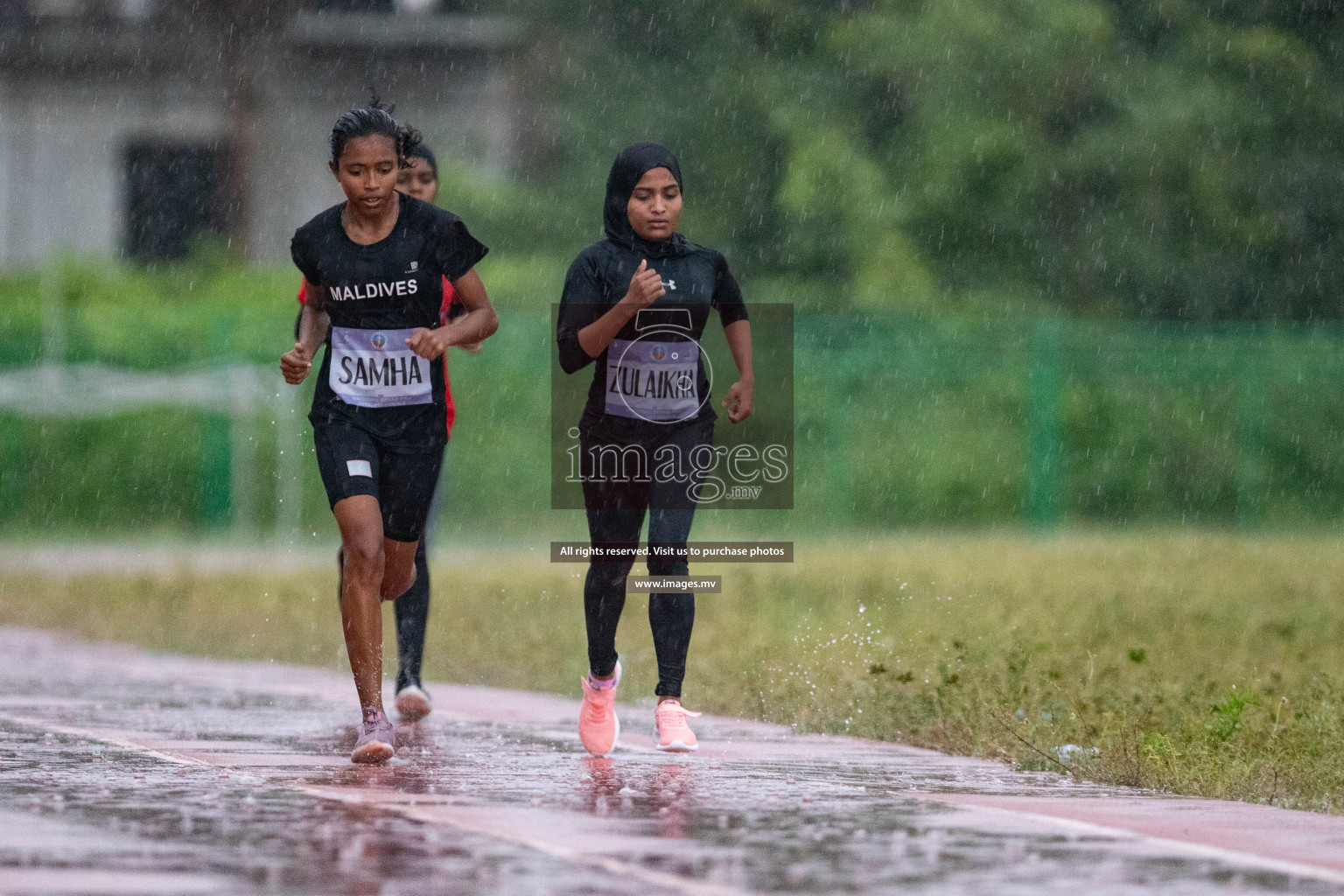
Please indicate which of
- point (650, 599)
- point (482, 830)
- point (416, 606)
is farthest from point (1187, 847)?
point (416, 606)

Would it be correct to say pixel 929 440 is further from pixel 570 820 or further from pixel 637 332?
pixel 570 820

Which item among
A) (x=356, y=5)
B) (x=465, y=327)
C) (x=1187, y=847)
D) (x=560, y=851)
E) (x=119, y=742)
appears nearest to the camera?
(x=560, y=851)

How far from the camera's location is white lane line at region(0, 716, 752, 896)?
5090 mm

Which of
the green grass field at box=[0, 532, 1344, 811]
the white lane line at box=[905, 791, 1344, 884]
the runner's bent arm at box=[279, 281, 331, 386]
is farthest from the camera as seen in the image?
the green grass field at box=[0, 532, 1344, 811]

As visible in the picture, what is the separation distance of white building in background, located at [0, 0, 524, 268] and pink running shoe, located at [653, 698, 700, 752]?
73.9 feet

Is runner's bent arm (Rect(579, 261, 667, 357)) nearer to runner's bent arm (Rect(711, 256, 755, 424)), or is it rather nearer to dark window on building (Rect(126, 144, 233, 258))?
runner's bent arm (Rect(711, 256, 755, 424))

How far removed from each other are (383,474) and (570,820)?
202cm

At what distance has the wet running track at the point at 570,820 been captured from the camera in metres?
A: 5.19

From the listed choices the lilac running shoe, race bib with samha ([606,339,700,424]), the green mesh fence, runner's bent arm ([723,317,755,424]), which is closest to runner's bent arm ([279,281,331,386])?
race bib with samha ([606,339,700,424])

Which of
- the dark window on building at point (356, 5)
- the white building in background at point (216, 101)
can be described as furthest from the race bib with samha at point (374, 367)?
the dark window on building at point (356, 5)

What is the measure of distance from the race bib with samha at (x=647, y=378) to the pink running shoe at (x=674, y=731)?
99cm

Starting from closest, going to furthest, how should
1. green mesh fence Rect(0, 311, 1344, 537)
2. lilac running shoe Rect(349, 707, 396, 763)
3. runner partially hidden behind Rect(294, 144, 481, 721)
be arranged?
lilac running shoe Rect(349, 707, 396, 763) → runner partially hidden behind Rect(294, 144, 481, 721) → green mesh fence Rect(0, 311, 1344, 537)

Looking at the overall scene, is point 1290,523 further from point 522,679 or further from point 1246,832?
point 1246,832

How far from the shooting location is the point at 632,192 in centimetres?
792
